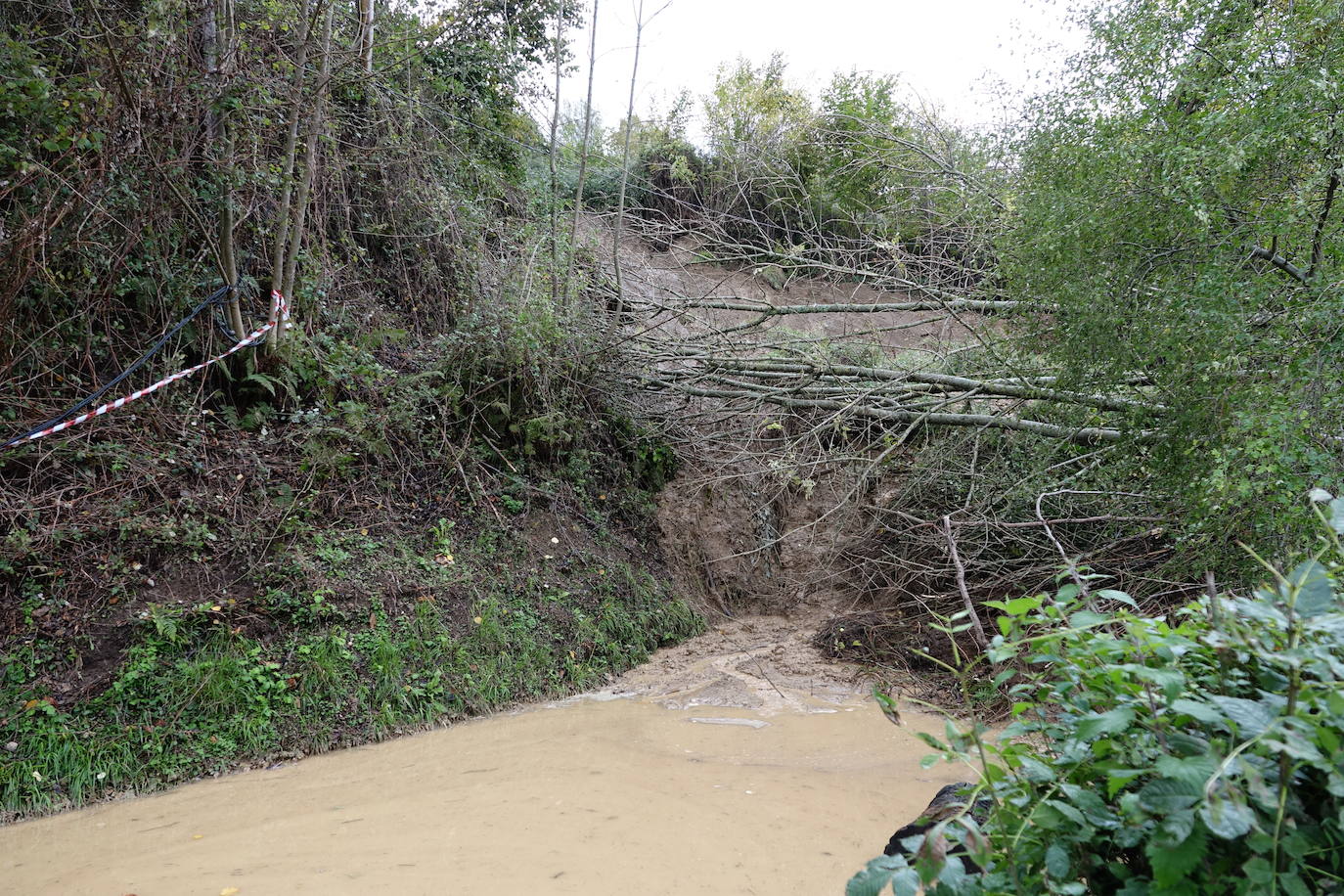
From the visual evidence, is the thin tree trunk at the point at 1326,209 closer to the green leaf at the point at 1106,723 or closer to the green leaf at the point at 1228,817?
the green leaf at the point at 1106,723

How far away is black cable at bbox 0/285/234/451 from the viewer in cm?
531

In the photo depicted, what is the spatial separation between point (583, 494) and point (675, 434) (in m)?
1.61

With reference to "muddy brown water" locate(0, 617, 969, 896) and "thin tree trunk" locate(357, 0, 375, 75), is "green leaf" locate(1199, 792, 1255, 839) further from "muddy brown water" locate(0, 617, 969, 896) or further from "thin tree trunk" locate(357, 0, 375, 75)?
"thin tree trunk" locate(357, 0, 375, 75)

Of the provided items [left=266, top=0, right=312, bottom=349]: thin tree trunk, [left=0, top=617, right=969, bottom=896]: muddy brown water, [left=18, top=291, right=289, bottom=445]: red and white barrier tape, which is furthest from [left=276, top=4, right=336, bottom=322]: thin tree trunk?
[left=0, top=617, right=969, bottom=896]: muddy brown water

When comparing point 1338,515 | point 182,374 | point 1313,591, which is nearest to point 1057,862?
point 1313,591

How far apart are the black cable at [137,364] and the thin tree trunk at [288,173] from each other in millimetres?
400

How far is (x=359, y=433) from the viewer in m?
6.82

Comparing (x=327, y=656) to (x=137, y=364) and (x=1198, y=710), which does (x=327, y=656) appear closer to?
(x=137, y=364)

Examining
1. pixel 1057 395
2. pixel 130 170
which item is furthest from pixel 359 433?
pixel 1057 395

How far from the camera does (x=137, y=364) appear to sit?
5832 millimetres

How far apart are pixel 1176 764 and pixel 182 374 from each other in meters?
6.57

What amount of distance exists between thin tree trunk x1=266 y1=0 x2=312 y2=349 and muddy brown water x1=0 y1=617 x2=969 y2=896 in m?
3.60

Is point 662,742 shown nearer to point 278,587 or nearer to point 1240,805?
point 278,587

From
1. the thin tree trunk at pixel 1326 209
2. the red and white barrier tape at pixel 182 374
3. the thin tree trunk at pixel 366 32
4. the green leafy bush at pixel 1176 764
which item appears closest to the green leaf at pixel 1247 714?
the green leafy bush at pixel 1176 764
